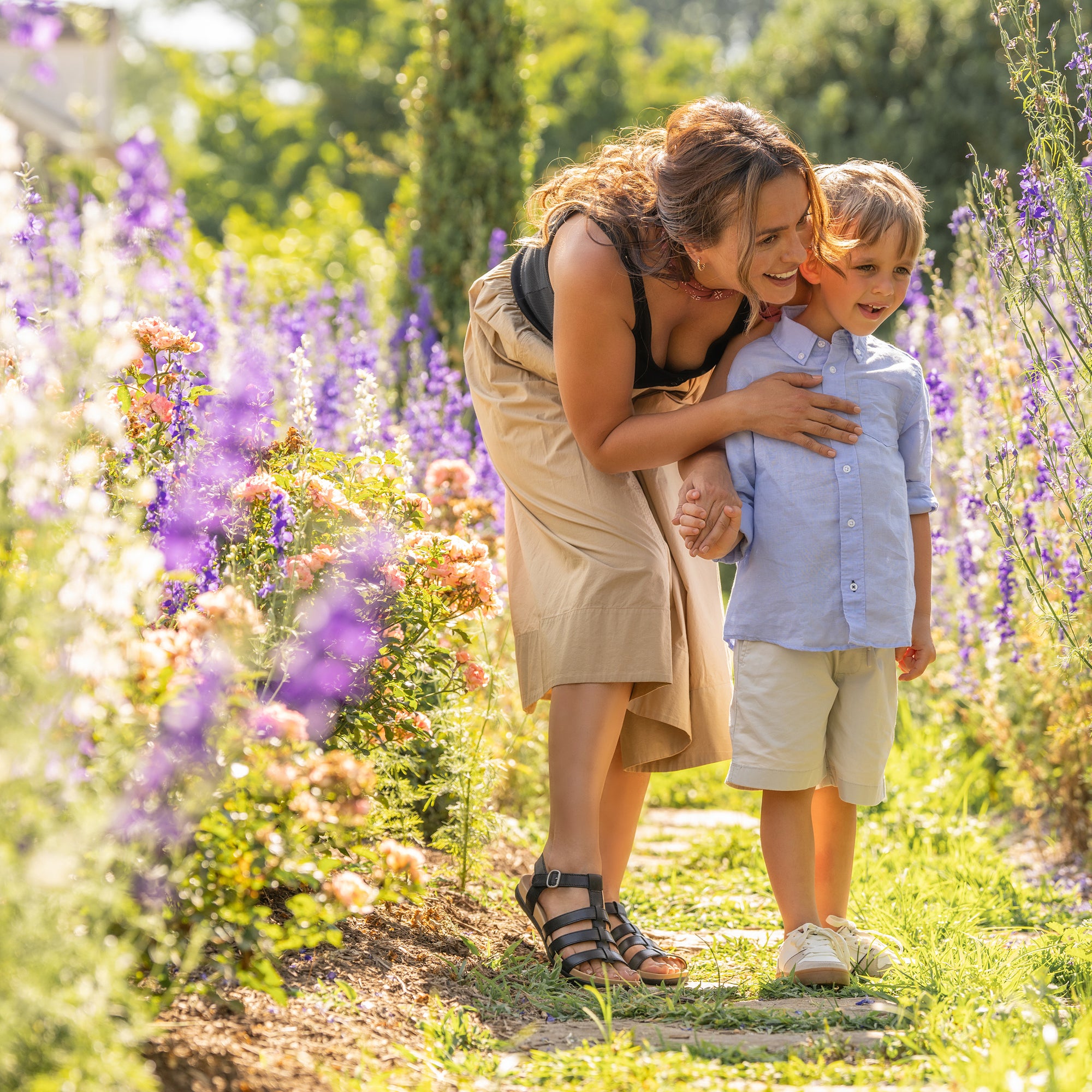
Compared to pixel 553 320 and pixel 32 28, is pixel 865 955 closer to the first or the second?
pixel 553 320

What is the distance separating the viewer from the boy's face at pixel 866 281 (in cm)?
241

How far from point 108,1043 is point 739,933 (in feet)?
5.87

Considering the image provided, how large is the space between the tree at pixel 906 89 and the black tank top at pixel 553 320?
8.83 metres

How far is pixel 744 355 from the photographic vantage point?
101 inches

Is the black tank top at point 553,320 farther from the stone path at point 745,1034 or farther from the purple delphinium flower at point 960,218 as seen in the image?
the stone path at point 745,1034

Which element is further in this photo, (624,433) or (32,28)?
(624,433)

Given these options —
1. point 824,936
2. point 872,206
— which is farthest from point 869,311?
point 824,936

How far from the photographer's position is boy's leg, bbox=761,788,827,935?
7.76 ft

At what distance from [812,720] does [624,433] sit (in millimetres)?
691

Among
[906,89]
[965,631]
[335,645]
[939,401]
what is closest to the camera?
[335,645]

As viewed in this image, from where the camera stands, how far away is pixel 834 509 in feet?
7.89

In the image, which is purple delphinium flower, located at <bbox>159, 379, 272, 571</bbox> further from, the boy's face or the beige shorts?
the boy's face

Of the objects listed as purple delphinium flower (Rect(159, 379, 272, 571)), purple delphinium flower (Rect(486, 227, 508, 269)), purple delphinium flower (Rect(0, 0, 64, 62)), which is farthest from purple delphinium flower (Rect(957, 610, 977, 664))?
purple delphinium flower (Rect(0, 0, 64, 62))

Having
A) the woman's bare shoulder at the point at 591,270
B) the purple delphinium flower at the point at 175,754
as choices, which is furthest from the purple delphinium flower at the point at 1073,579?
the purple delphinium flower at the point at 175,754
